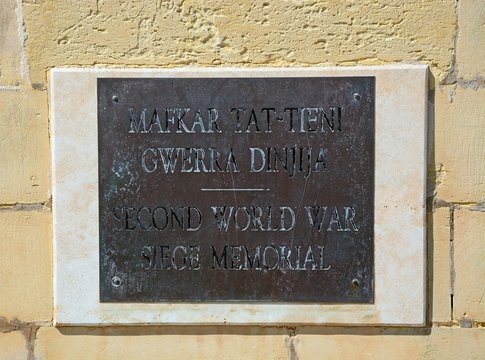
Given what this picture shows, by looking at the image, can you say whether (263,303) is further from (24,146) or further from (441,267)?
(24,146)

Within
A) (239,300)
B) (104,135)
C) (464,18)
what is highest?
(464,18)

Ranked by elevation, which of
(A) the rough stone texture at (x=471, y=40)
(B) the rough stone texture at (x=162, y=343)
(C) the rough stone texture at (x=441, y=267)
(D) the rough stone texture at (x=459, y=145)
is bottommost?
(B) the rough stone texture at (x=162, y=343)

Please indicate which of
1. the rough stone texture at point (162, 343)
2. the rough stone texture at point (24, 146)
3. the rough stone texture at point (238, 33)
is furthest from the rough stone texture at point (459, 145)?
the rough stone texture at point (24, 146)

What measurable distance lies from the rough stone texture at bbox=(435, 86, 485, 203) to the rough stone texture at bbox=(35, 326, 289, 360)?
37.8 inches

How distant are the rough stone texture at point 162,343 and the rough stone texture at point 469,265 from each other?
2.55ft

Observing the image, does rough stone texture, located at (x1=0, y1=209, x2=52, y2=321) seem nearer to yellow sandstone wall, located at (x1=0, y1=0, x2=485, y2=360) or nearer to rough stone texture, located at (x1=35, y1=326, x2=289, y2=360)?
yellow sandstone wall, located at (x1=0, y1=0, x2=485, y2=360)

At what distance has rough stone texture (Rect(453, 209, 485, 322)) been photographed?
2830 millimetres

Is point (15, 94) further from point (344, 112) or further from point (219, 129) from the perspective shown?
point (344, 112)

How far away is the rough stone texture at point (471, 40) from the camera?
2791 mm

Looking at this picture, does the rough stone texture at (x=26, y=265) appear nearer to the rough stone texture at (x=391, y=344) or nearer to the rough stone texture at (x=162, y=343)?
the rough stone texture at (x=162, y=343)

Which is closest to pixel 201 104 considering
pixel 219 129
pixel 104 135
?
pixel 219 129

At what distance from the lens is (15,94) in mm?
2885

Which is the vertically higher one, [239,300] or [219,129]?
[219,129]

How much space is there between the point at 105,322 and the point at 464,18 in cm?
199
